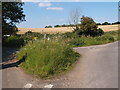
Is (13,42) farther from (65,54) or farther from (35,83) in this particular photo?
(35,83)

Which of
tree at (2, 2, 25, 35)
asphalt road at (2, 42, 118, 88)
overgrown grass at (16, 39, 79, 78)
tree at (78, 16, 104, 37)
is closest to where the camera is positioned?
asphalt road at (2, 42, 118, 88)

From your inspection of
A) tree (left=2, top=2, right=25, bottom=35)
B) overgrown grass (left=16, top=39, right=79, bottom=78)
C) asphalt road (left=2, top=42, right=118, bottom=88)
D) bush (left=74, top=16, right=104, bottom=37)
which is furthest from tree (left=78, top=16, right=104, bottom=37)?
asphalt road (left=2, top=42, right=118, bottom=88)

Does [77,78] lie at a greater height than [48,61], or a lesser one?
lesser

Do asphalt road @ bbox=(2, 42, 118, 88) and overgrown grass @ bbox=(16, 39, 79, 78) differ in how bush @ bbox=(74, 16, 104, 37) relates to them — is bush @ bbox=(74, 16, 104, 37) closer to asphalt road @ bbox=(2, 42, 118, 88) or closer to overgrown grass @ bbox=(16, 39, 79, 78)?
overgrown grass @ bbox=(16, 39, 79, 78)

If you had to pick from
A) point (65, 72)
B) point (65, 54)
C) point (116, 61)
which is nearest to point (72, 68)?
point (65, 72)

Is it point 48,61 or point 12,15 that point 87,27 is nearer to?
point 12,15

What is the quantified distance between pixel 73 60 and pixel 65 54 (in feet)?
1.50

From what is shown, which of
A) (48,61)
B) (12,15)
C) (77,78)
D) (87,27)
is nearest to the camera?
(77,78)

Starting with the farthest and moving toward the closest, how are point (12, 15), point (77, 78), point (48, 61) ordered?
1. point (12, 15)
2. point (48, 61)
3. point (77, 78)

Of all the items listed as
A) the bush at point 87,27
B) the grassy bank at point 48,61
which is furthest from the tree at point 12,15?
the bush at point 87,27

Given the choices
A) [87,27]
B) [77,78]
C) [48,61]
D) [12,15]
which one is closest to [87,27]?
[87,27]

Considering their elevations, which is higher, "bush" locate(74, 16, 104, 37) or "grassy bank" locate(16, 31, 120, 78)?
"bush" locate(74, 16, 104, 37)

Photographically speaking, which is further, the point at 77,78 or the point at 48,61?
the point at 48,61

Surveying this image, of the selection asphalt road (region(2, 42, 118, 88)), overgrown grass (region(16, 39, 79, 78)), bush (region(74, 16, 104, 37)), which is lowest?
asphalt road (region(2, 42, 118, 88))
